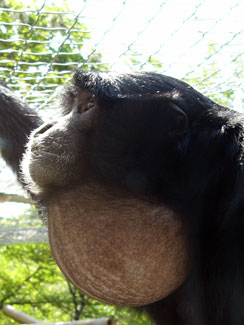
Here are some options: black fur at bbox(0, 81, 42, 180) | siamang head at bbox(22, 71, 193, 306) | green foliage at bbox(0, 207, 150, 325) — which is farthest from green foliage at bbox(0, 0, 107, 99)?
green foliage at bbox(0, 207, 150, 325)

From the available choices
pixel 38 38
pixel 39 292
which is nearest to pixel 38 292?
pixel 39 292

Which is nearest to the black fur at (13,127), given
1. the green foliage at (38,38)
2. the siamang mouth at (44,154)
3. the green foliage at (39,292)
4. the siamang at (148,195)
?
the green foliage at (38,38)

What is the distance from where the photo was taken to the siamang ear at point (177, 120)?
3133 mm

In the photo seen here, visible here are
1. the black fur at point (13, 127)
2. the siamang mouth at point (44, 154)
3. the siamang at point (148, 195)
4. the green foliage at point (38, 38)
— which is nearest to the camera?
the siamang at point (148, 195)

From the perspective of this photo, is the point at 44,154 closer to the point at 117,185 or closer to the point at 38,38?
the point at 117,185

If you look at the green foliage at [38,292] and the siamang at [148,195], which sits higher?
the siamang at [148,195]

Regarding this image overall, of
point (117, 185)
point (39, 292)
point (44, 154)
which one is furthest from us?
point (39, 292)

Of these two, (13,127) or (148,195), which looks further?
(13,127)

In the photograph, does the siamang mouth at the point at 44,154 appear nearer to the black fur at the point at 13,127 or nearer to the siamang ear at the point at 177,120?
the siamang ear at the point at 177,120

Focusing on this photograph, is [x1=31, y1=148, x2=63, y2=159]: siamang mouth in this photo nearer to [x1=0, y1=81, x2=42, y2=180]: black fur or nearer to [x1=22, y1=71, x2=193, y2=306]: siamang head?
[x1=22, y1=71, x2=193, y2=306]: siamang head

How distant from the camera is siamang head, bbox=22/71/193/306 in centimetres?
295

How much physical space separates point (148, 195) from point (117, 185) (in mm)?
218

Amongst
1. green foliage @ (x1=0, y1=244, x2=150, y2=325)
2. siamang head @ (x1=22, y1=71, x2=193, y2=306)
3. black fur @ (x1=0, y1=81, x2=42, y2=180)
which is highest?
siamang head @ (x1=22, y1=71, x2=193, y2=306)

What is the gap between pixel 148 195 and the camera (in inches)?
123
